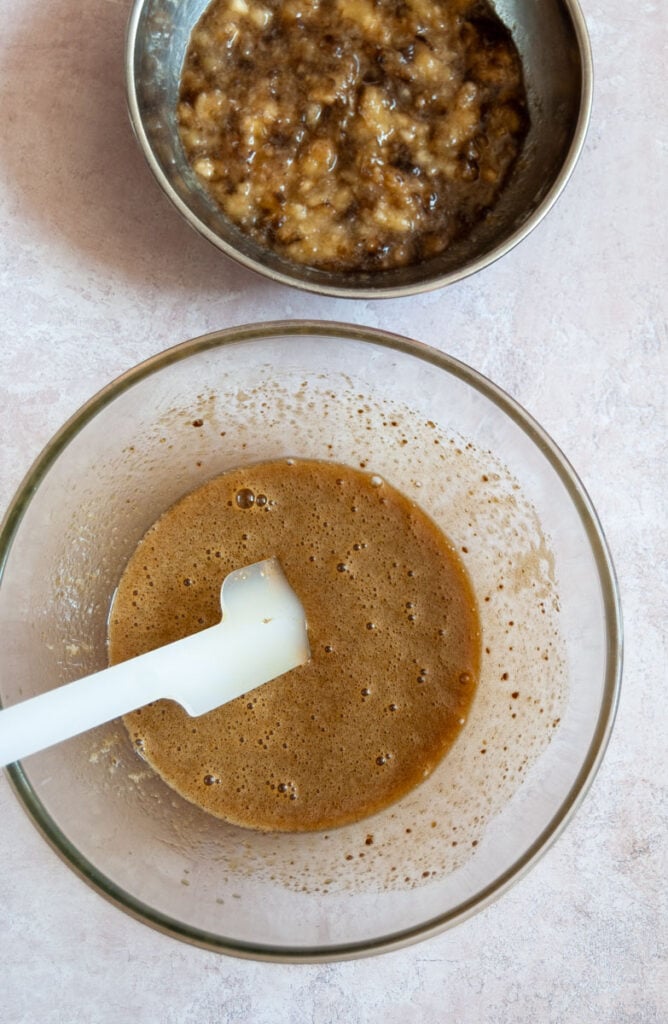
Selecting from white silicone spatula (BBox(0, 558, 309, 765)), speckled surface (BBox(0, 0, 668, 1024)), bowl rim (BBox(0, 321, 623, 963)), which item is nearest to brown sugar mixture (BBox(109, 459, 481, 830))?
white silicone spatula (BBox(0, 558, 309, 765))

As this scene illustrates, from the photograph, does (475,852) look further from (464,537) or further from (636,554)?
→ (636,554)

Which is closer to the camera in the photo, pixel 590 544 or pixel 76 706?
pixel 76 706

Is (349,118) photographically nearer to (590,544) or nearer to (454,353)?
(454,353)

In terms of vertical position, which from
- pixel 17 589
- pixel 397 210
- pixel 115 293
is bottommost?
pixel 17 589

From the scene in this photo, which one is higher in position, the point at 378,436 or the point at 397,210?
the point at 397,210

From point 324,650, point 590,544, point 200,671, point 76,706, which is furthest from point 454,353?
point 76,706

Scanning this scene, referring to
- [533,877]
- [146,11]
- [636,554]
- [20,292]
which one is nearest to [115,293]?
[20,292]

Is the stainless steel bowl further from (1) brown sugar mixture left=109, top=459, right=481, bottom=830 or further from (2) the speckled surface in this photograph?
(1) brown sugar mixture left=109, top=459, right=481, bottom=830

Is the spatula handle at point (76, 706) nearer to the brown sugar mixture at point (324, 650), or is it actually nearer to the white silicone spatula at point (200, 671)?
the white silicone spatula at point (200, 671)
